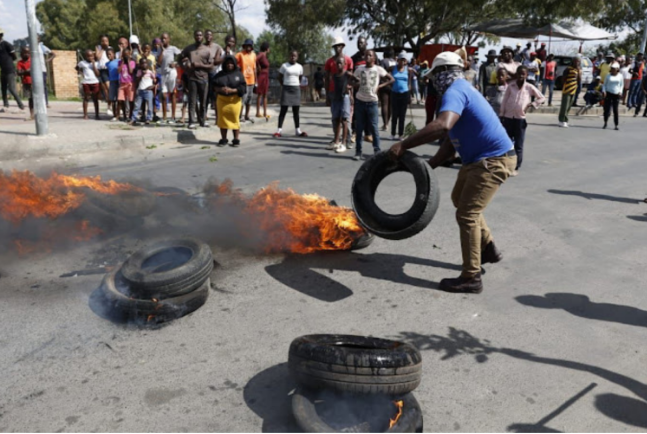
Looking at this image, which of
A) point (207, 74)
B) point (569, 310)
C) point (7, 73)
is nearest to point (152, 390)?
point (569, 310)

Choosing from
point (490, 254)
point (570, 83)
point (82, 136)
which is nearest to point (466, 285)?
point (490, 254)

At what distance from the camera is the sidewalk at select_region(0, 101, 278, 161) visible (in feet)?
35.0

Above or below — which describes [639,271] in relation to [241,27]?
below

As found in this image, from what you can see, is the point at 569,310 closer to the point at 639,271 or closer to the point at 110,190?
the point at 639,271

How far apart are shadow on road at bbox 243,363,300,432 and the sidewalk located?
29.6 feet

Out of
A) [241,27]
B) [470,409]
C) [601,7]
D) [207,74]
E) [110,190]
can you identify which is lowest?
[470,409]

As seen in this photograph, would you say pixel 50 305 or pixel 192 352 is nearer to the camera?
pixel 192 352

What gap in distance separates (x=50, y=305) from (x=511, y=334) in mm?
3730

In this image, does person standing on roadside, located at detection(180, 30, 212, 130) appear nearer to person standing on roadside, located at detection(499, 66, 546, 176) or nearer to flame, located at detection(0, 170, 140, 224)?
flame, located at detection(0, 170, 140, 224)

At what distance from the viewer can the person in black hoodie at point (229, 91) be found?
1120 centimetres

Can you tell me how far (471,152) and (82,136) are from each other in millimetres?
9961

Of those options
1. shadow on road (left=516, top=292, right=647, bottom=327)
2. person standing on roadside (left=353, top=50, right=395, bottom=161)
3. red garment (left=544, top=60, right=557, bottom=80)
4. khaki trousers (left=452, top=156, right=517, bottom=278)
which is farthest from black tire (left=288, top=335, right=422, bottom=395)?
red garment (left=544, top=60, right=557, bottom=80)

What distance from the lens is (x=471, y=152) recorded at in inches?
183

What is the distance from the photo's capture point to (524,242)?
19.9 ft
